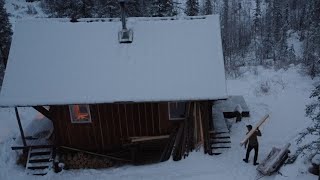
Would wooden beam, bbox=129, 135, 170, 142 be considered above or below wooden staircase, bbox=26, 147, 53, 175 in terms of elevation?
above

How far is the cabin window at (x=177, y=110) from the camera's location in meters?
16.0

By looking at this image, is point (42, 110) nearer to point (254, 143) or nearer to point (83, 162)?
point (83, 162)

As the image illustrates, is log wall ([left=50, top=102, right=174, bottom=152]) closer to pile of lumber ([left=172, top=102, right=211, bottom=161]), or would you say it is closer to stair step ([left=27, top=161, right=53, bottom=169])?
pile of lumber ([left=172, top=102, right=211, bottom=161])

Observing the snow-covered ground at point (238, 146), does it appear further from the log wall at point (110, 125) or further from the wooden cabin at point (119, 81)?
the log wall at point (110, 125)

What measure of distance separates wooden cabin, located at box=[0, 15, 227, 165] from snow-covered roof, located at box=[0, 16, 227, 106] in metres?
0.04

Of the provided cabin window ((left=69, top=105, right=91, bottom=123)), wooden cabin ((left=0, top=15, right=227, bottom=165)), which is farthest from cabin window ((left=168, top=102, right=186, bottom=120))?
cabin window ((left=69, top=105, right=91, bottom=123))

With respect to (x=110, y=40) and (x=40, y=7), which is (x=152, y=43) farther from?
(x=40, y=7)

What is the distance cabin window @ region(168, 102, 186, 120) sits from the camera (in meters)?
16.0

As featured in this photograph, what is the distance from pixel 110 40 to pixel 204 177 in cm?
704

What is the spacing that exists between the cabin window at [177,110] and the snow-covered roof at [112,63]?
133 centimetres

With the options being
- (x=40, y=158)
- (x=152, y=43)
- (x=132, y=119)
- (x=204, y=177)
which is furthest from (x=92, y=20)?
(x=204, y=177)

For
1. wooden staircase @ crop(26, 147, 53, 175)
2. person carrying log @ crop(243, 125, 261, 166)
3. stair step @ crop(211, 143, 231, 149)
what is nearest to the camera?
person carrying log @ crop(243, 125, 261, 166)

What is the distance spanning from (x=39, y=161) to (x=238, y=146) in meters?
8.27

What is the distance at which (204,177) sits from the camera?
46.5ft
